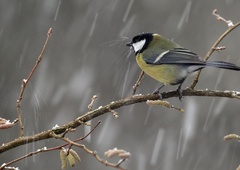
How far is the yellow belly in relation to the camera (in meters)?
3.08

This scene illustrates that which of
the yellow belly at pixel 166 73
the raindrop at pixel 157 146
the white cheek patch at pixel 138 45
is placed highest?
the raindrop at pixel 157 146

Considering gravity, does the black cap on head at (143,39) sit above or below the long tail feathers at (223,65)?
above

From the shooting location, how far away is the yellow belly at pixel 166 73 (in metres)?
3.08

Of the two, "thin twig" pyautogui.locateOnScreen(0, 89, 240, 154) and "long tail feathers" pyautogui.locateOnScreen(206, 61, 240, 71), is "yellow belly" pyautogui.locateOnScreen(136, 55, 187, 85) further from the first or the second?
"thin twig" pyautogui.locateOnScreen(0, 89, 240, 154)

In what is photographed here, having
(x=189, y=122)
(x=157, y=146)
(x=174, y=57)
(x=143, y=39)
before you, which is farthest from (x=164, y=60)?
(x=157, y=146)

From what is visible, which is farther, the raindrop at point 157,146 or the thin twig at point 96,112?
the raindrop at point 157,146

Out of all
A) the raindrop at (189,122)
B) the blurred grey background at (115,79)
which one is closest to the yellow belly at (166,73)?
the blurred grey background at (115,79)

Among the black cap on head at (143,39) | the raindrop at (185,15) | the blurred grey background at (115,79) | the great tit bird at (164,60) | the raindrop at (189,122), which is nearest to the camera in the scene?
the great tit bird at (164,60)

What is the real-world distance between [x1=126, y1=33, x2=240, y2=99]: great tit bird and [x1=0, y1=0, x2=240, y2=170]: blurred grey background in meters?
5.53

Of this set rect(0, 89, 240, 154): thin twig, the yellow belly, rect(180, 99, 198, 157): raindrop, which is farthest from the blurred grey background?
rect(0, 89, 240, 154): thin twig

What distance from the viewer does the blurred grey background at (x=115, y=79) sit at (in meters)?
9.15

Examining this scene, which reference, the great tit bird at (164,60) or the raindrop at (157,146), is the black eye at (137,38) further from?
the raindrop at (157,146)

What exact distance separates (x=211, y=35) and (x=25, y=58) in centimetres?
347

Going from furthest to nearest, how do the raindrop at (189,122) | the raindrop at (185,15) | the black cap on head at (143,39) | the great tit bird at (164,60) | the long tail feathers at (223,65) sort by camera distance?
the raindrop at (185,15) < the raindrop at (189,122) < the black cap on head at (143,39) < the great tit bird at (164,60) < the long tail feathers at (223,65)
